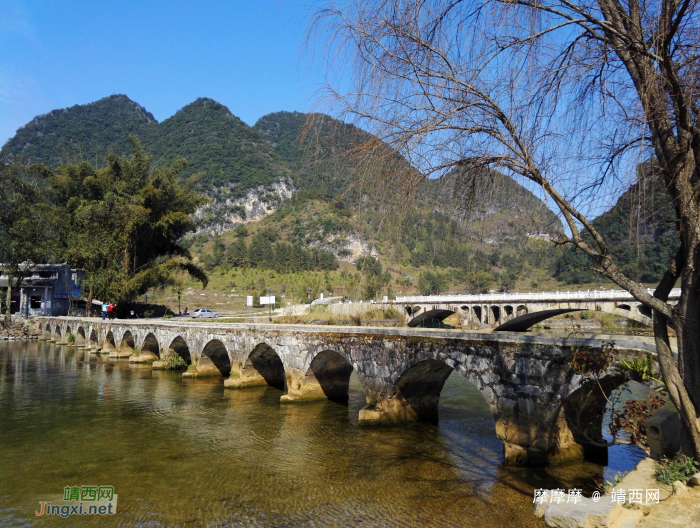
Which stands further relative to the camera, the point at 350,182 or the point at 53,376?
the point at 53,376

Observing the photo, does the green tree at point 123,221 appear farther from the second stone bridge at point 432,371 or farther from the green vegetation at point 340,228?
the second stone bridge at point 432,371

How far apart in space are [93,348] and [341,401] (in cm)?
2301

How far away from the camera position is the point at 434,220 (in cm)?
525

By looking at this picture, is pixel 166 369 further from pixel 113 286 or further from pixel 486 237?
pixel 486 237

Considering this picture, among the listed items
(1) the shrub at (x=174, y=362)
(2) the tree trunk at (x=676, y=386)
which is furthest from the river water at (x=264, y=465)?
(1) the shrub at (x=174, y=362)

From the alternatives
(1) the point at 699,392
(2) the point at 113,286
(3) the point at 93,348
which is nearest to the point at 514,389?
(1) the point at 699,392

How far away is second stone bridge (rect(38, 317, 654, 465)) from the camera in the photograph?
8.27 m

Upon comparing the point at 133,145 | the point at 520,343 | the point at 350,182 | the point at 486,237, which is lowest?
the point at 520,343

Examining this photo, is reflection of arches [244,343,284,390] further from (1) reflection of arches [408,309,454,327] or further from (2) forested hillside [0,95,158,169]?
(2) forested hillside [0,95,158,169]

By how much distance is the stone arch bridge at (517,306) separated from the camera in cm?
2505

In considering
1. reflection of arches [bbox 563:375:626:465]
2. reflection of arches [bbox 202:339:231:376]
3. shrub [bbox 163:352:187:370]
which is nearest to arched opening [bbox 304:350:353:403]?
reflection of arches [bbox 202:339:231:376]

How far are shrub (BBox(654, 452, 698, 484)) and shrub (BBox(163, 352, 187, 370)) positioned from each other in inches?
891

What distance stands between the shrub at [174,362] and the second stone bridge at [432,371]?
2690 millimetres

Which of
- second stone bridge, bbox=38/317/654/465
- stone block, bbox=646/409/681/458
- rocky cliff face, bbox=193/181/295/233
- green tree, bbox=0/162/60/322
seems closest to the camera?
stone block, bbox=646/409/681/458
